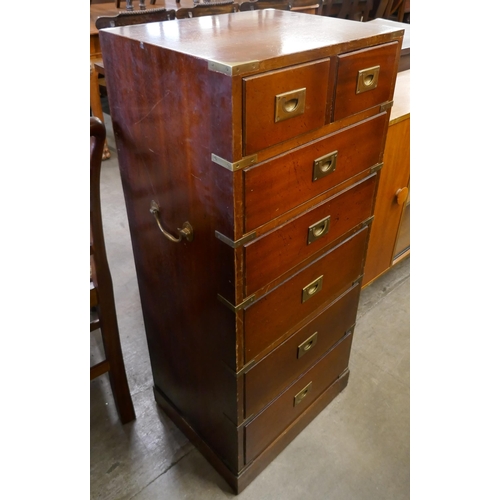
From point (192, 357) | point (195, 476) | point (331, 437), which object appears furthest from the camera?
point (331, 437)

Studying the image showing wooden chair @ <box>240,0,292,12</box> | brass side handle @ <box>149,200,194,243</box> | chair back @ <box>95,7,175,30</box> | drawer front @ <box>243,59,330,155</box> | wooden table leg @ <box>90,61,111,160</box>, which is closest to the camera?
drawer front @ <box>243,59,330,155</box>

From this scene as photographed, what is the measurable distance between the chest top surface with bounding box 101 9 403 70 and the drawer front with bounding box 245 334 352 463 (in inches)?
35.1

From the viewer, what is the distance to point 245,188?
0.80 meters

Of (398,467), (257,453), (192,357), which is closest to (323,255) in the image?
(192,357)


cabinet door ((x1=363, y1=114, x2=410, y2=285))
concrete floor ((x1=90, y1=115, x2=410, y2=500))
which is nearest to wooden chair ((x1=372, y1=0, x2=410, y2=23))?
cabinet door ((x1=363, y1=114, x2=410, y2=285))

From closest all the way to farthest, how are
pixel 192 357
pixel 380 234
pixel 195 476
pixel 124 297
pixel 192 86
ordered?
pixel 192 86
pixel 192 357
pixel 195 476
pixel 380 234
pixel 124 297

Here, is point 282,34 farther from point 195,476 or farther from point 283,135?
point 195,476

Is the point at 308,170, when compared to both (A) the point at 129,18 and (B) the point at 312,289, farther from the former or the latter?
(A) the point at 129,18

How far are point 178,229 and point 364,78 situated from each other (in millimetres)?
499

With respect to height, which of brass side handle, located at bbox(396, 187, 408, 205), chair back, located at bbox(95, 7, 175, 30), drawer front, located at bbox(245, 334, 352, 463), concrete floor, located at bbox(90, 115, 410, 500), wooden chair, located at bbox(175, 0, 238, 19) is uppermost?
wooden chair, located at bbox(175, 0, 238, 19)

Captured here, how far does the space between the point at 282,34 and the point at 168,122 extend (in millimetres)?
286

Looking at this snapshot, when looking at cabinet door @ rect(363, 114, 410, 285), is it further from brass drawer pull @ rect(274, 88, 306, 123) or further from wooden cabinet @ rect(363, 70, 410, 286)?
brass drawer pull @ rect(274, 88, 306, 123)

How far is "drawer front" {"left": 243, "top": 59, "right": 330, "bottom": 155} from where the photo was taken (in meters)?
0.72

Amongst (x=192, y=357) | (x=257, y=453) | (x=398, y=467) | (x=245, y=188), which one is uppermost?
(x=245, y=188)
